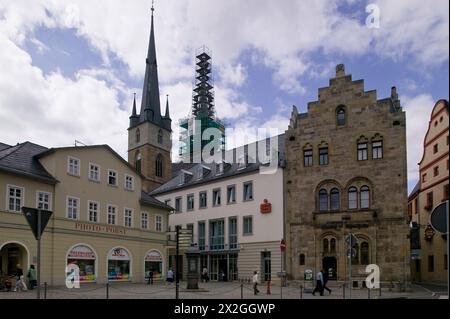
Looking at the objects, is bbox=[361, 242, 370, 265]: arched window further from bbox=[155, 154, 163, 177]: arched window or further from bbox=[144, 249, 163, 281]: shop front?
bbox=[155, 154, 163, 177]: arched window

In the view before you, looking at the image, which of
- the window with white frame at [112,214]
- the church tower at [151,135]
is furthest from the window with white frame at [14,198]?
the church tower at [151,135]

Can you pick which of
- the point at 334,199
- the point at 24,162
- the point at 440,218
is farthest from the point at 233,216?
the point at 440,218

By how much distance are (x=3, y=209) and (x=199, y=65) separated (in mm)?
66280

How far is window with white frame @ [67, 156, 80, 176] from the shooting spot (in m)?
36.7

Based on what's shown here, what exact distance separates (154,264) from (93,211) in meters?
9.26

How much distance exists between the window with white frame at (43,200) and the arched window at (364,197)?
2385cm

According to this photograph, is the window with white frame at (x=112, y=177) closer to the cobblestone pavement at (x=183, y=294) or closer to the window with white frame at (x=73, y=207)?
the window with white frame at (x=73, y=207)

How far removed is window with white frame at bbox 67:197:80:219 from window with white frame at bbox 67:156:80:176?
2.00 meters

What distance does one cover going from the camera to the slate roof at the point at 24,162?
3210cm

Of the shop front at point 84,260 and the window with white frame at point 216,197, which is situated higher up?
the window with white frame at point 216,197

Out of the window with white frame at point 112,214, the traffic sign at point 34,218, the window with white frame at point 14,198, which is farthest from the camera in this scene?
the window with white frame at point 112,214

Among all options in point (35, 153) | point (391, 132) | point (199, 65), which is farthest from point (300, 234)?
point (199, 65)

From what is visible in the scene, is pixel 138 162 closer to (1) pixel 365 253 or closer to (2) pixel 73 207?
(2) pixel 73 207
